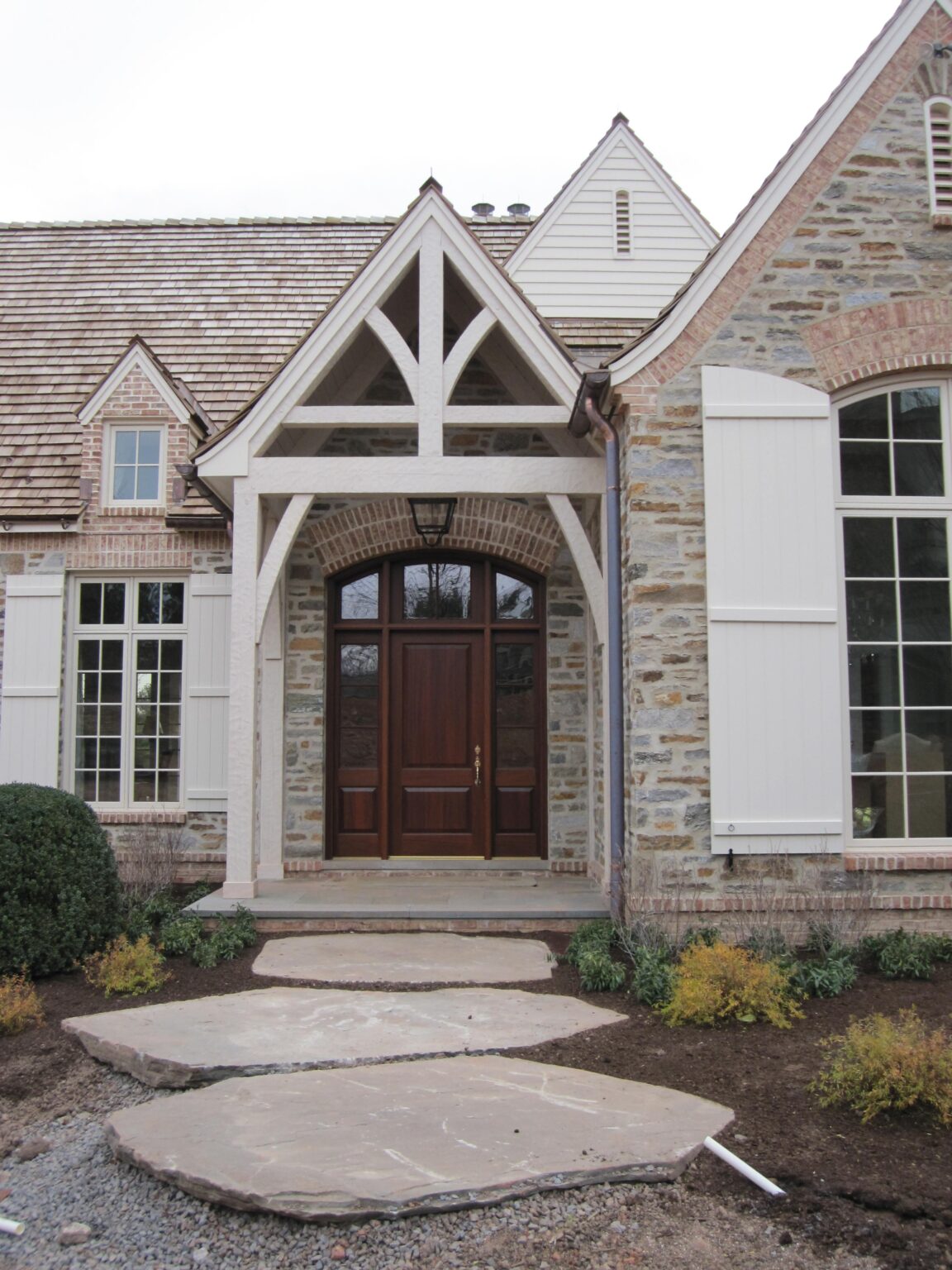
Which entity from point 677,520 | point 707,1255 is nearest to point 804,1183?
point 707,1255

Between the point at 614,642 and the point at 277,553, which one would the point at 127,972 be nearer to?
the point at 277,553

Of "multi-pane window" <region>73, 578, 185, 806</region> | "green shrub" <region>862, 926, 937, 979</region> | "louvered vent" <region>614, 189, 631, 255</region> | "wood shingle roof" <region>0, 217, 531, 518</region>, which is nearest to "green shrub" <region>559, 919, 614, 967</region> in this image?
"green shrub" <region>862, 926, 937, 979</region>

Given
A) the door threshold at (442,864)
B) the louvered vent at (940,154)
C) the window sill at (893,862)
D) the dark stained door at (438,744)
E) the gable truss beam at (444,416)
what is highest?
the louvered vent at (940,154)

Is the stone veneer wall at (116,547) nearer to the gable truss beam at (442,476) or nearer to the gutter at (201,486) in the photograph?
the gutter at (201,486)

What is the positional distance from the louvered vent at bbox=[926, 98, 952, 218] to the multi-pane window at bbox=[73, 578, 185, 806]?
6.71m

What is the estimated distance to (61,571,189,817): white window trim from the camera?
9.23 metres

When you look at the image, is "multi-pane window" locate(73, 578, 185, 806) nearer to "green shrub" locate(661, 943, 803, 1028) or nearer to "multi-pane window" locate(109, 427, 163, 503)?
"multi-pane window" locate(109, 427, 163, 503)

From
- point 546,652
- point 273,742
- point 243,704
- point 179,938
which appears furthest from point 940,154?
point 179,938

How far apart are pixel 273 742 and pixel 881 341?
547 centimetres

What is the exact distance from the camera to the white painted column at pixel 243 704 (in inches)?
288

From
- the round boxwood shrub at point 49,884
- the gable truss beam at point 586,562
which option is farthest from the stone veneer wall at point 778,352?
the round boxwood shrub at point 49,884

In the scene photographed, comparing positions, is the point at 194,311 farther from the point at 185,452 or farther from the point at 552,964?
the point at 552,964

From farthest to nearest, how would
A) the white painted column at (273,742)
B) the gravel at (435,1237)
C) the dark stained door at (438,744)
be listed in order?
the dark stained door at (438,744) → the white painted column at (273,742) → the gravel at (435,1237)

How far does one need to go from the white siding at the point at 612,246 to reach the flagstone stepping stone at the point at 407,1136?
7944mm
